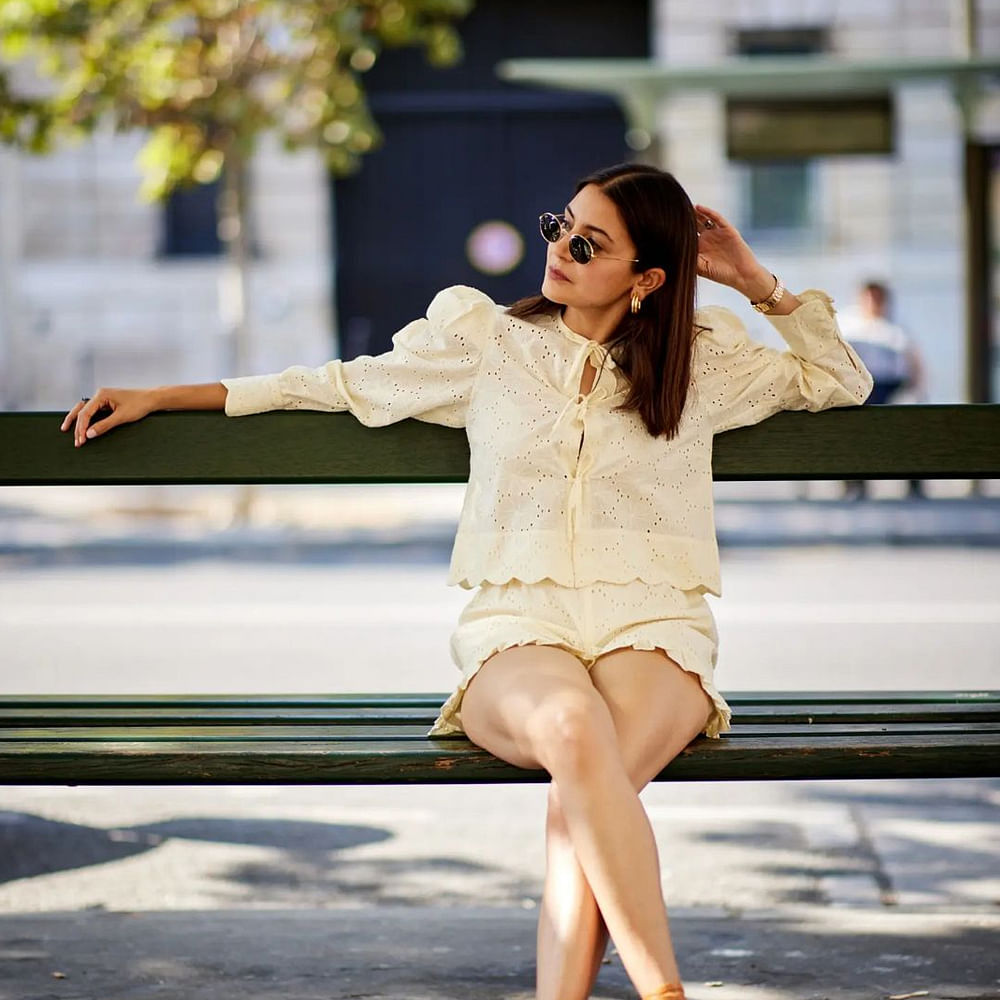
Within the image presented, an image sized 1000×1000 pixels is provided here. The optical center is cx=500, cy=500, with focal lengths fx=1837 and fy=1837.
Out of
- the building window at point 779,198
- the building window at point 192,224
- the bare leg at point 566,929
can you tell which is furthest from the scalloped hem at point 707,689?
the building window at point 192,224

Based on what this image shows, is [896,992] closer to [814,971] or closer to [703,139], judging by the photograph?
[814,971]

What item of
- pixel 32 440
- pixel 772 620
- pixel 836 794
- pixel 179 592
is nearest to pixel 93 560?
pixel 179 592

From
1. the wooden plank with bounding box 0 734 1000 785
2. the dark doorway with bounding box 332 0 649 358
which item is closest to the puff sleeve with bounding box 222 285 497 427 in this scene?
the wooden plank with bounding box 0 734 1000 785

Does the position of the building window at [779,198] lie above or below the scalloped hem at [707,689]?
above

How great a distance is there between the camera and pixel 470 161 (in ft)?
66.2

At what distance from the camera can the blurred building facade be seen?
18.5 m

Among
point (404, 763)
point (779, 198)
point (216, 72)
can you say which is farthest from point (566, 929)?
point (779, 198)

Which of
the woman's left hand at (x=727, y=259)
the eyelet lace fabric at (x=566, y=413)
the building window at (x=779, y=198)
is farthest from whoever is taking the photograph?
the building window at (x=779, y=198)

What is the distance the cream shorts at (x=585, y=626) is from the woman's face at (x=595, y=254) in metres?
0.61

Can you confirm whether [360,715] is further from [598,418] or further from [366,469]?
[598,418]

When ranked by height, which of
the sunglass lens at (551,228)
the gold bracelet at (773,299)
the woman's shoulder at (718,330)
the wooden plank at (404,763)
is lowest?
the wooden plank at (404,763)

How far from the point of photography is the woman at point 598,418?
3424mm

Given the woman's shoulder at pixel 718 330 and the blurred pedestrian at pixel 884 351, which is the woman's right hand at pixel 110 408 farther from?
the blurred pedestrian at pixel 884 351

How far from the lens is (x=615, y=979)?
3.68 metres
